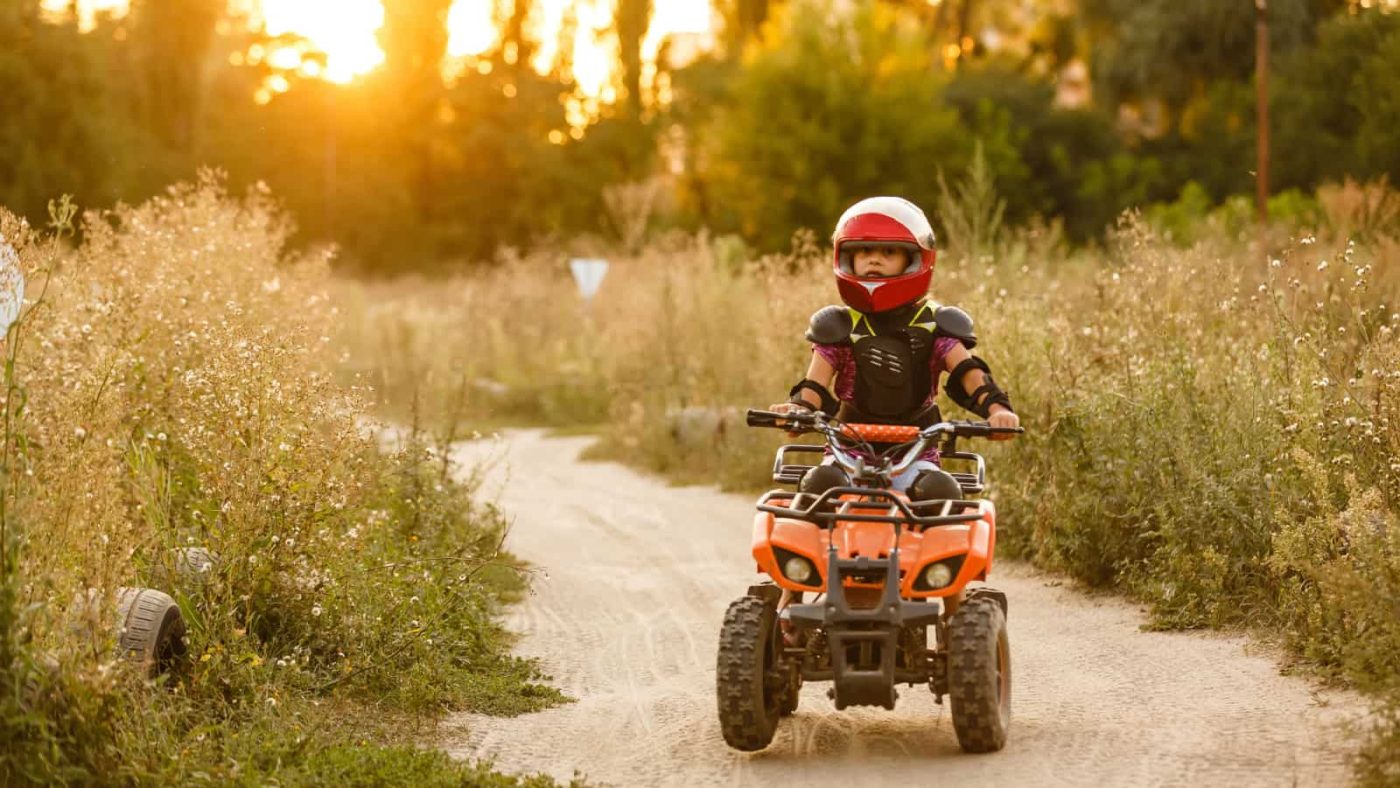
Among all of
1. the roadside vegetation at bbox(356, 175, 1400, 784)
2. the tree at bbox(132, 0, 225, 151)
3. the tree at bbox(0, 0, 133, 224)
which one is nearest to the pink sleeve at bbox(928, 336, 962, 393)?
the roadside vegetation at bbox(356, 175, 1400, 784)

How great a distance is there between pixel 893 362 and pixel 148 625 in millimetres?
3260

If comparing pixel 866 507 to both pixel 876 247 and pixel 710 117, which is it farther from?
pixel 710 117

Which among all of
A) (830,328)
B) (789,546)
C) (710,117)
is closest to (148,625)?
(789,546)

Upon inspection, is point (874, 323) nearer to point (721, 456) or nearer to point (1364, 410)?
point (1364, 410)

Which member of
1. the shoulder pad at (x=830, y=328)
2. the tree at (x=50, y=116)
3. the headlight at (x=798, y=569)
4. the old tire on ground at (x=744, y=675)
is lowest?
the old tire on ground at (x=744, y=675)

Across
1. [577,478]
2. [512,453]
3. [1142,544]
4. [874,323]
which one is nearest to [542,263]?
[512,453]

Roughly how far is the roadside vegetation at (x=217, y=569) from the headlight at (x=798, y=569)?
50.4 inches

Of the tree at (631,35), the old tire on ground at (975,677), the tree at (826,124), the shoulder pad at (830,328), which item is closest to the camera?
the old tire on ground at (975,677)

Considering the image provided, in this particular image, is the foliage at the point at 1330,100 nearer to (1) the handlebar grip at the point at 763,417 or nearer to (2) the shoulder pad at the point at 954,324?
(2) the shoulder pad at the point at 954,324

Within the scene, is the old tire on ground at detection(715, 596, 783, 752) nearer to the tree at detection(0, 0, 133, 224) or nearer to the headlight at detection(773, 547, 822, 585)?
the headlight at detection(773, 547, 822, 585)

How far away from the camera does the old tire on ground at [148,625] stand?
262 inches

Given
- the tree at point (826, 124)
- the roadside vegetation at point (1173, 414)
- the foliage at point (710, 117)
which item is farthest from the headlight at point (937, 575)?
the tree at point (826, 124)

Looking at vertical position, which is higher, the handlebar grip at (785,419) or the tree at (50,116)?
the tree at (50,116)

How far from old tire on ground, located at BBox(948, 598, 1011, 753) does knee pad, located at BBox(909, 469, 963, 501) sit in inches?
18.7
